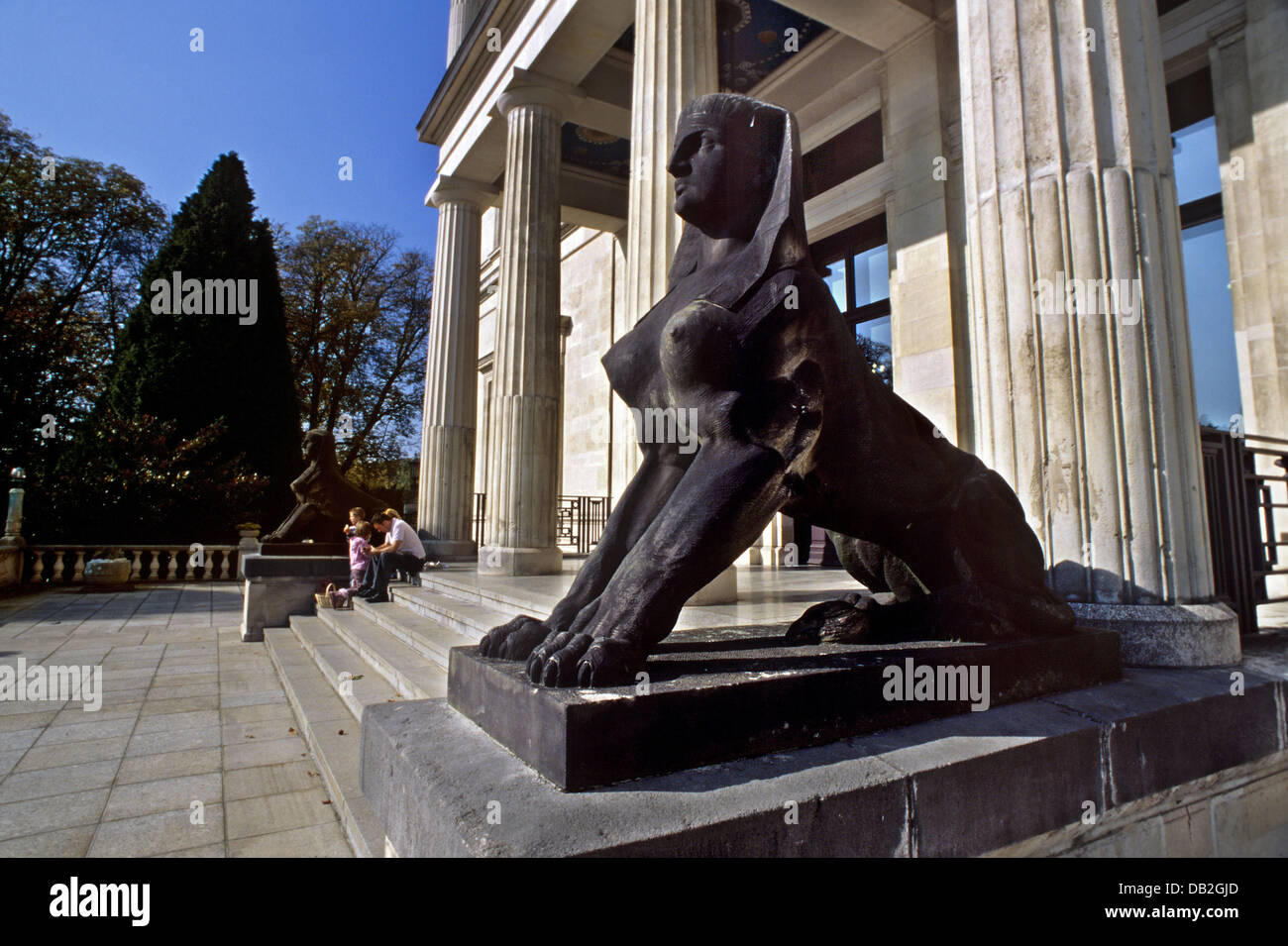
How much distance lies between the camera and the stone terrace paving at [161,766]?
→ 288cm

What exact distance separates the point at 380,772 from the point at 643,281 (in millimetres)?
5323

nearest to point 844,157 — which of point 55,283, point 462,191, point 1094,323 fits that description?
point 462,191

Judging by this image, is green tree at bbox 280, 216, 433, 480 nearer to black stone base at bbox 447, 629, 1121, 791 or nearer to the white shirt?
the white shirt

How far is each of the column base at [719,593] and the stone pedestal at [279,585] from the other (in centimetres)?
625

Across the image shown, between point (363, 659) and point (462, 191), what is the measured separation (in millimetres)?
12086

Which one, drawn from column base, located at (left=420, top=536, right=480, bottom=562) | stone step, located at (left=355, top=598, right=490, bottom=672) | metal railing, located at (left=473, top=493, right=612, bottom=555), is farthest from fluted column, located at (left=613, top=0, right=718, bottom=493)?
metal railing, located at (left=473, top=493, right=612, bottom=555)

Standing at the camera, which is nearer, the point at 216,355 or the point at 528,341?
the point at 528,341

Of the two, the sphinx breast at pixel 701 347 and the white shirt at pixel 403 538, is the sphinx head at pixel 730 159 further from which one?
the white shirt at pixel 403 538

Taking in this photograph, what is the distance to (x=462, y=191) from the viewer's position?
1510 cm

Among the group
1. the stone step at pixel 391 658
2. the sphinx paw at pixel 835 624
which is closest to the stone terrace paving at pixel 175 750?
the stone step at pixel 391 658

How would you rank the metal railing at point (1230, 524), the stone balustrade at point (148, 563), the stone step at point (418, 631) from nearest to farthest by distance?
1. the metal railing at point (1230, 524)
2. the stone step at point (418, 631)
3. the stone balustrade at point (148, 563)

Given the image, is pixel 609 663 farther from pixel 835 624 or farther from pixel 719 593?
pixel 719 593

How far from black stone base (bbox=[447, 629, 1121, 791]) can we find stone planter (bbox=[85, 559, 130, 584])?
1648cm
